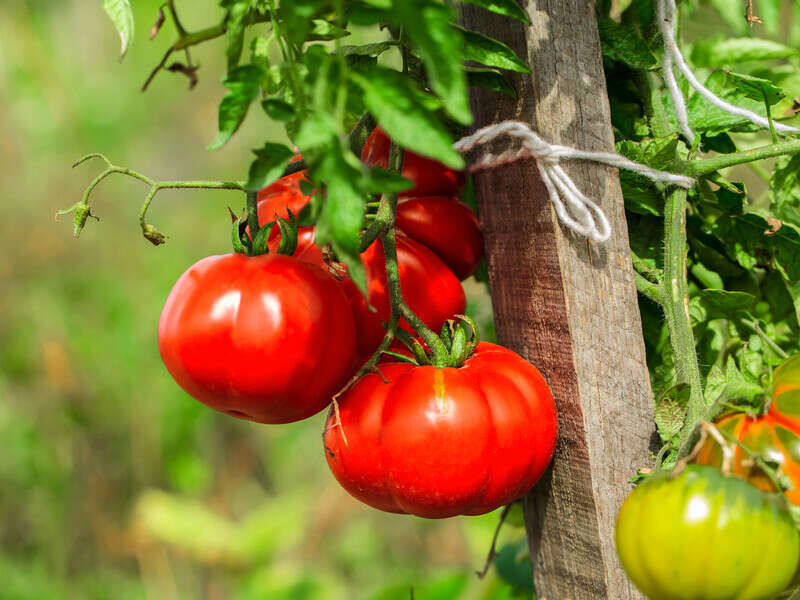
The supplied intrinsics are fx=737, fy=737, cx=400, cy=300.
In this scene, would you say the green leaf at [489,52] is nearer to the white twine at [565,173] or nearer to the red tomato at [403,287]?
the white twine at [565,173]

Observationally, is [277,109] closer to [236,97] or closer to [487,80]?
[236,97]

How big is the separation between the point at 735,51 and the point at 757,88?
0.28 metres

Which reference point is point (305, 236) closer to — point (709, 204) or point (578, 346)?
point (578, 346)

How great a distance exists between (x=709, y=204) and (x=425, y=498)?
1.44 feet

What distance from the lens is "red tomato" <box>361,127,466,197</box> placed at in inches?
27.7

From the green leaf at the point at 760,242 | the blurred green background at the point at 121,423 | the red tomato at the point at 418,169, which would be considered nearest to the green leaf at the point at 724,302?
the green leaf at the point at 760,242

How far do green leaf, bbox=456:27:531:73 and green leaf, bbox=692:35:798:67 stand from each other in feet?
1.42

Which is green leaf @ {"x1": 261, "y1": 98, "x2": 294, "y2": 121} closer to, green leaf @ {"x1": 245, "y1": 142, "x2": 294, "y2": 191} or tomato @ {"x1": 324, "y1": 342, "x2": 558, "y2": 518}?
green leaf @ {"x1": 245, "y1": 142, "x2": 294, "y2": 191}

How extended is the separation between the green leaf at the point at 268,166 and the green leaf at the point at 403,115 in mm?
81

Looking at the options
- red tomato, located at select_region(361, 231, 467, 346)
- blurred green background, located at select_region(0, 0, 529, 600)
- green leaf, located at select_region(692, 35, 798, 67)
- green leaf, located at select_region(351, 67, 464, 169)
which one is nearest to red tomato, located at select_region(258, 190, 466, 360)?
red tomato, located at select_region(361, 231, 467, 346)

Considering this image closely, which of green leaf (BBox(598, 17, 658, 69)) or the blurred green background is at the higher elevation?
green leaf (BBox(598, 17, 658, 69))

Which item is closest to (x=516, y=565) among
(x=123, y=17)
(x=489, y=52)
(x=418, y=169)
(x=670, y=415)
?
(x=670, y=415)

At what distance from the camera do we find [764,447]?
1.71 ft

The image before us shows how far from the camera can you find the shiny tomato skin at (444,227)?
2.33 ft
